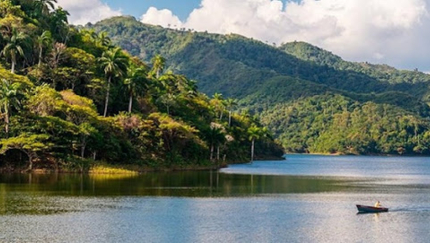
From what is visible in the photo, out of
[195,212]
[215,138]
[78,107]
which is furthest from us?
[215,138]

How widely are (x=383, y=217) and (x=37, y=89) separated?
7256 centimetres

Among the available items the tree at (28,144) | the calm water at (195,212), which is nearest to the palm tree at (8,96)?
the tree at (28,144)

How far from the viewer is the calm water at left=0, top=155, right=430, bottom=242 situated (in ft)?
166

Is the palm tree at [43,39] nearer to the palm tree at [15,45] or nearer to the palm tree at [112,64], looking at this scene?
the palm tree at [15,45]

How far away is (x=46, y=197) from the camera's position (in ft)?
233

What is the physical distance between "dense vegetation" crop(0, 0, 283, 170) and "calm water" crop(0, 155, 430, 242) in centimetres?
1278

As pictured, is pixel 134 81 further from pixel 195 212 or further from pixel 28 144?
pixel 195 212

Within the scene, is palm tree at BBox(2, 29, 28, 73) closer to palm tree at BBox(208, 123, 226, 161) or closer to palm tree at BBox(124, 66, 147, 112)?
palm tree at BBox(124, 66, 147, 112)

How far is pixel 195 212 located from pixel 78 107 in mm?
57792

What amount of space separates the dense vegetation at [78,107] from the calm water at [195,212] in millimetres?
12778

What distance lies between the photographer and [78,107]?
115m

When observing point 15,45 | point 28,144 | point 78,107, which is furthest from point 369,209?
point 15,45

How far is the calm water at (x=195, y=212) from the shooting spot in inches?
1994

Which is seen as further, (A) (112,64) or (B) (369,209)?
(A) (112,64)
